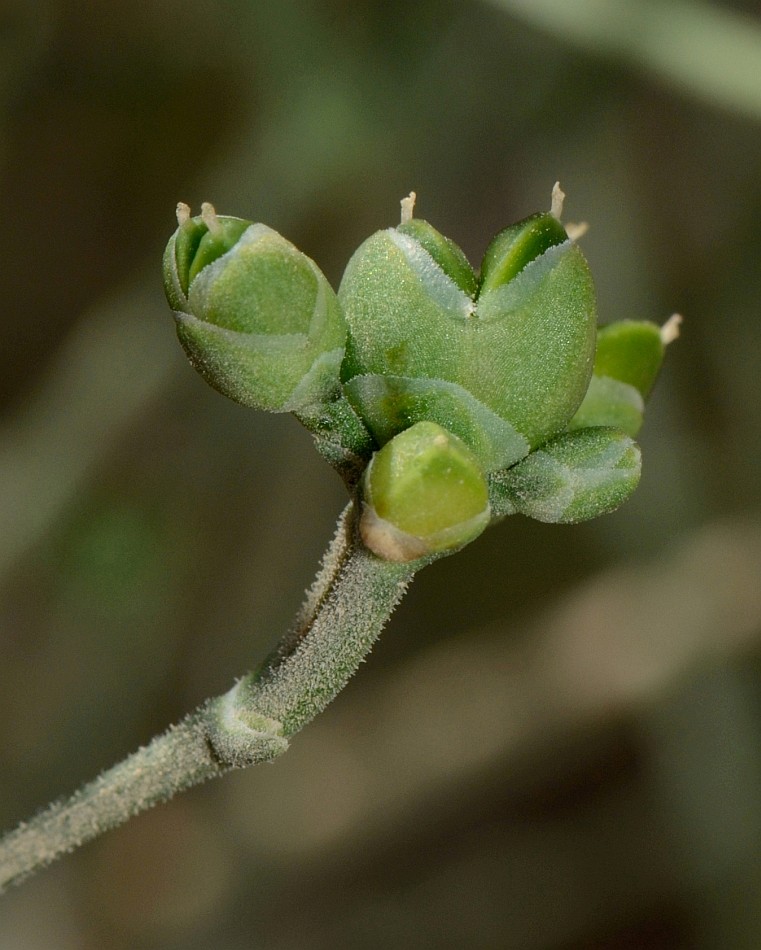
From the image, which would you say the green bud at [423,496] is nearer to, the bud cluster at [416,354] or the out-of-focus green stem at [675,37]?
the bud cluster at [416,354]

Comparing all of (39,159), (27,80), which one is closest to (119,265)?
(39,159)

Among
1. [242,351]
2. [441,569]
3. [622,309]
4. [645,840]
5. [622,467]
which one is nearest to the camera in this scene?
[242,351]

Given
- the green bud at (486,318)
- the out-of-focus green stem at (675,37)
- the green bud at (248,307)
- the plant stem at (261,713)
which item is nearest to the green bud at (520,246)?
the green bud at (486,318)

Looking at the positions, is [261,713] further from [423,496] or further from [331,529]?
[331,529]

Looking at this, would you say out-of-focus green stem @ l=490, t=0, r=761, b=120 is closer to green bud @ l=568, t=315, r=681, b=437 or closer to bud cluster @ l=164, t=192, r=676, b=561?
green bud @ l=568, t=315, r=681, b=437

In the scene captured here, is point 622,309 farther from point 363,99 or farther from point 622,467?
point 622,467
